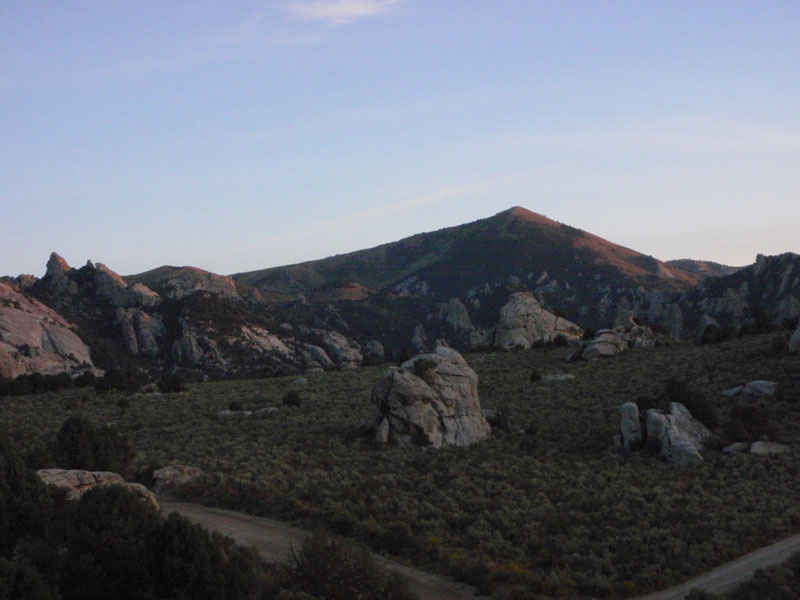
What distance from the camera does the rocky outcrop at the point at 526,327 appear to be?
74.1 m

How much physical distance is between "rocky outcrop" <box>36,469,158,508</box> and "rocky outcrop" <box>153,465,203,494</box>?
436 cm

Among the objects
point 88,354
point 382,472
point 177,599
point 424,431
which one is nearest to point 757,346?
point 424,431

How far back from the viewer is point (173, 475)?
24.5m

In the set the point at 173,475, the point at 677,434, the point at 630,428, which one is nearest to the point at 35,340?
the point at 173,475

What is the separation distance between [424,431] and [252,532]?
489 inches

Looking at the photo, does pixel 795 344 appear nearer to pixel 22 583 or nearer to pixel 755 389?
pixel 755 389

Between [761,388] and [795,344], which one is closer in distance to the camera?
[761,388]

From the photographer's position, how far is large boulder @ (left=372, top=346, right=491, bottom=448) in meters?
30.1

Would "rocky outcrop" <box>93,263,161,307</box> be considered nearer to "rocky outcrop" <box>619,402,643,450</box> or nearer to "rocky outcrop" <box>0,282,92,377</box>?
"rocky outcrop" <box>0,282,92,377</box>

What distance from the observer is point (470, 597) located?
15227 millimetres

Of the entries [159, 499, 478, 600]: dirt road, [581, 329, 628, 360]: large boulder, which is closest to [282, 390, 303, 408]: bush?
[159, 499, 478, 600]: dirt road

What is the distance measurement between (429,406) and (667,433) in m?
10.7

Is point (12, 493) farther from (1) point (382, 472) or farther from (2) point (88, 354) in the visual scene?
(2) point (88, 354)

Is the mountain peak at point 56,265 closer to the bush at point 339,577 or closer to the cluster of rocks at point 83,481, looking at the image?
the cluster of rocks at point 83,481
